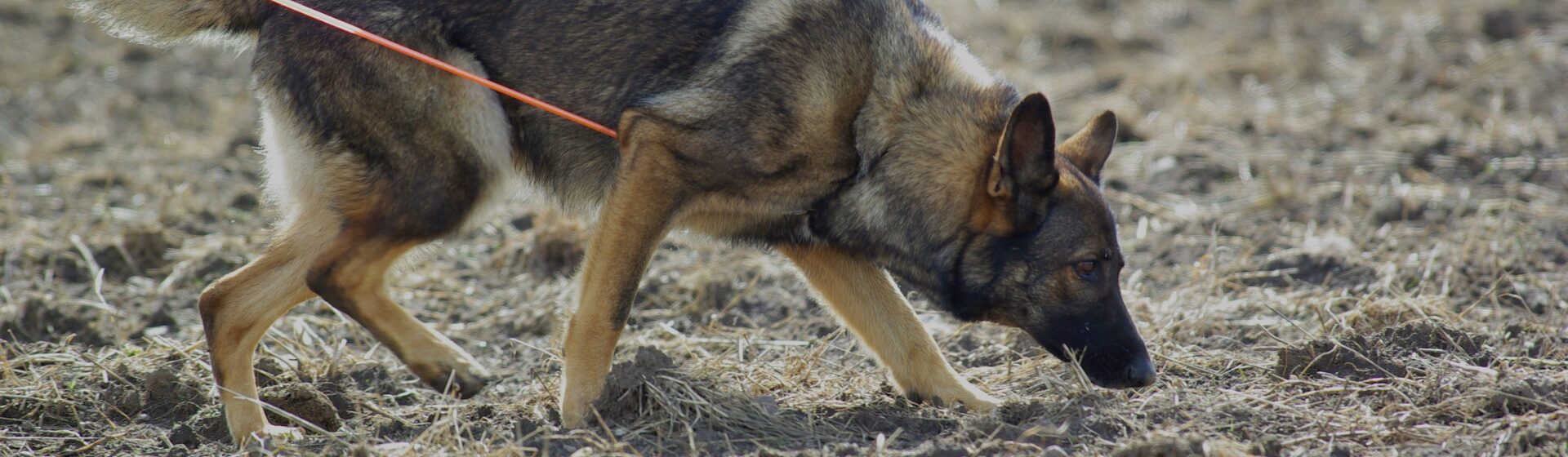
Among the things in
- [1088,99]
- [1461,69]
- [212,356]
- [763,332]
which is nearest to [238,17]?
[212,356]

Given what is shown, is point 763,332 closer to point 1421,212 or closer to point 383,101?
point 383,101

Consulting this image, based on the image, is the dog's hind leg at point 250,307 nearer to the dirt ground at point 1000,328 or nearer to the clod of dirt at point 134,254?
the dirt ground at point 1000,328

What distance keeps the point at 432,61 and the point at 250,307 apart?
941 millimetres

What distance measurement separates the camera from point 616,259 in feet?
13.5

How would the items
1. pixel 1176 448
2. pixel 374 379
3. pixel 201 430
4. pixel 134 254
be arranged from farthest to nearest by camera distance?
pixel 134 254 < pixel 374 379 < pixel 201 430 < pixel 1176 448

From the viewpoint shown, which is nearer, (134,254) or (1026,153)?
(1026,153)

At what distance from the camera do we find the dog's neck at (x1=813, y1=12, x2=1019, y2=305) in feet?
13.7

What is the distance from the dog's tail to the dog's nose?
2942 mm

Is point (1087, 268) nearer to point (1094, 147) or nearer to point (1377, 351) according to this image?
point (1094, 147)

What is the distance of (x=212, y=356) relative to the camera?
4.13 metres

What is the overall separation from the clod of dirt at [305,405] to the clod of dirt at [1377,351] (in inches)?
121

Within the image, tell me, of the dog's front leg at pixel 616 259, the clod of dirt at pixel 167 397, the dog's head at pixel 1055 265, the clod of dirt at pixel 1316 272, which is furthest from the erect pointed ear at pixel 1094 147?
the clod of dirt at pixel 167 397

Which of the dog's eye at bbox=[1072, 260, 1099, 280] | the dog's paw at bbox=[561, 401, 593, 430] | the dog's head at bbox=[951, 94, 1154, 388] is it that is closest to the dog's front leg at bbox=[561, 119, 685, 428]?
the dog's paw at bbox=[561, 401, 593, 430]

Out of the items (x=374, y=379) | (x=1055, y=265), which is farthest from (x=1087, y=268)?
(x=374, y=379)
